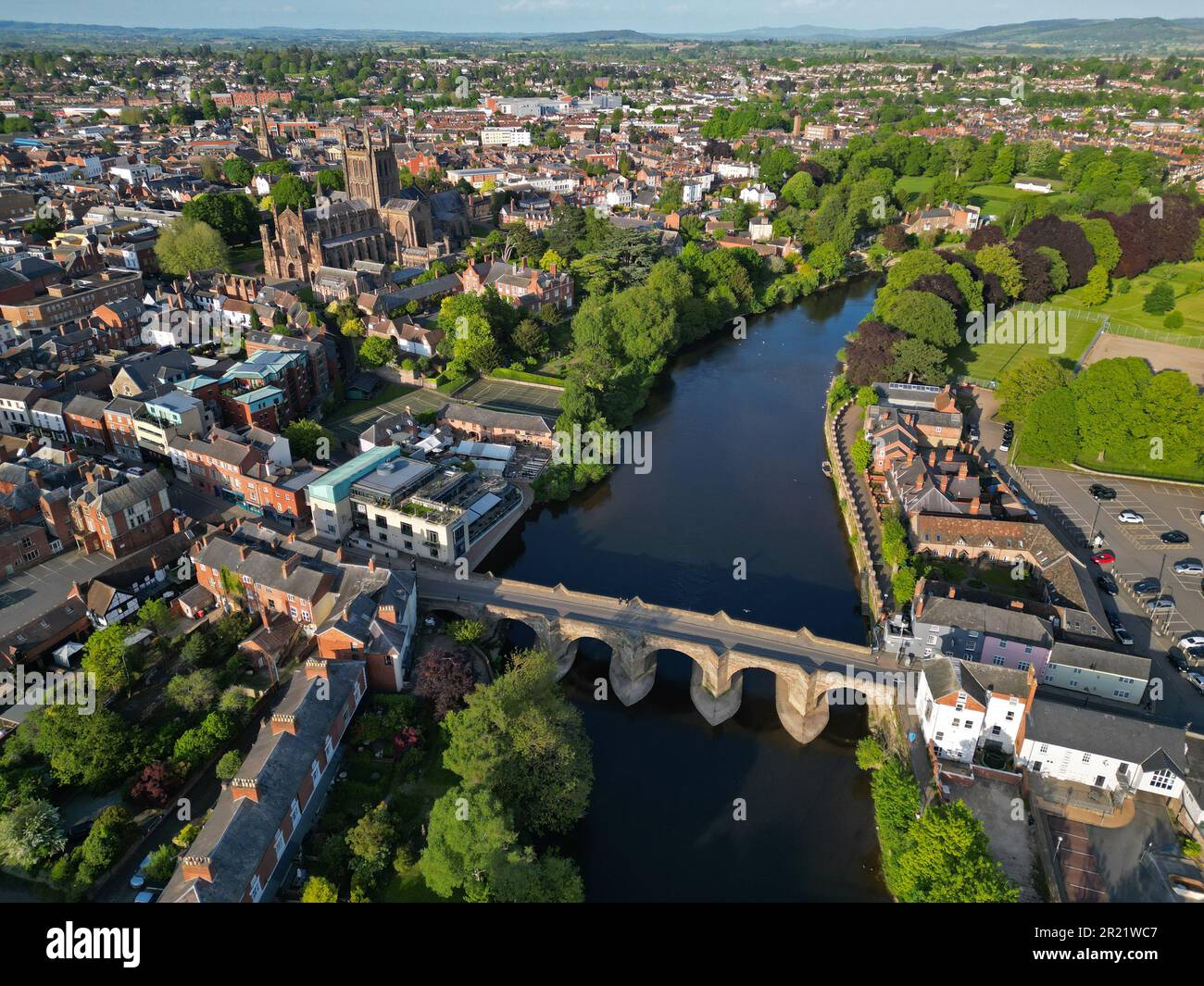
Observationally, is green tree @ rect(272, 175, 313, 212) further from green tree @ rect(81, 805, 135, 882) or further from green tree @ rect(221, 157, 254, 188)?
green tree @ rect(81, 805, 135, 882)

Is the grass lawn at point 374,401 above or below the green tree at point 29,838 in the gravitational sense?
above

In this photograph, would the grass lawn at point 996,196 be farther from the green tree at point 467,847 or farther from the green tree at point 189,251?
the green tree at point 467,847

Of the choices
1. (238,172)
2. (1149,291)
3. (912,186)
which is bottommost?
(1149,291)

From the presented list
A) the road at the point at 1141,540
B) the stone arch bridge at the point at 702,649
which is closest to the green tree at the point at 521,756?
the stone arch bridge at the point at 702,649

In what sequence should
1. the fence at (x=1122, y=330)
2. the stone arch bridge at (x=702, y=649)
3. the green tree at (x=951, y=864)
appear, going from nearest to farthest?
the green tree at (x=951, y=864) → the stone arch bridge at (x=702, y=649) → the fence at (x=1122, y=330)

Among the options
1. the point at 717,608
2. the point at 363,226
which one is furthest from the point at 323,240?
the point at 717,608

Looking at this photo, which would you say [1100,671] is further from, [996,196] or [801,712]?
[996,196]
